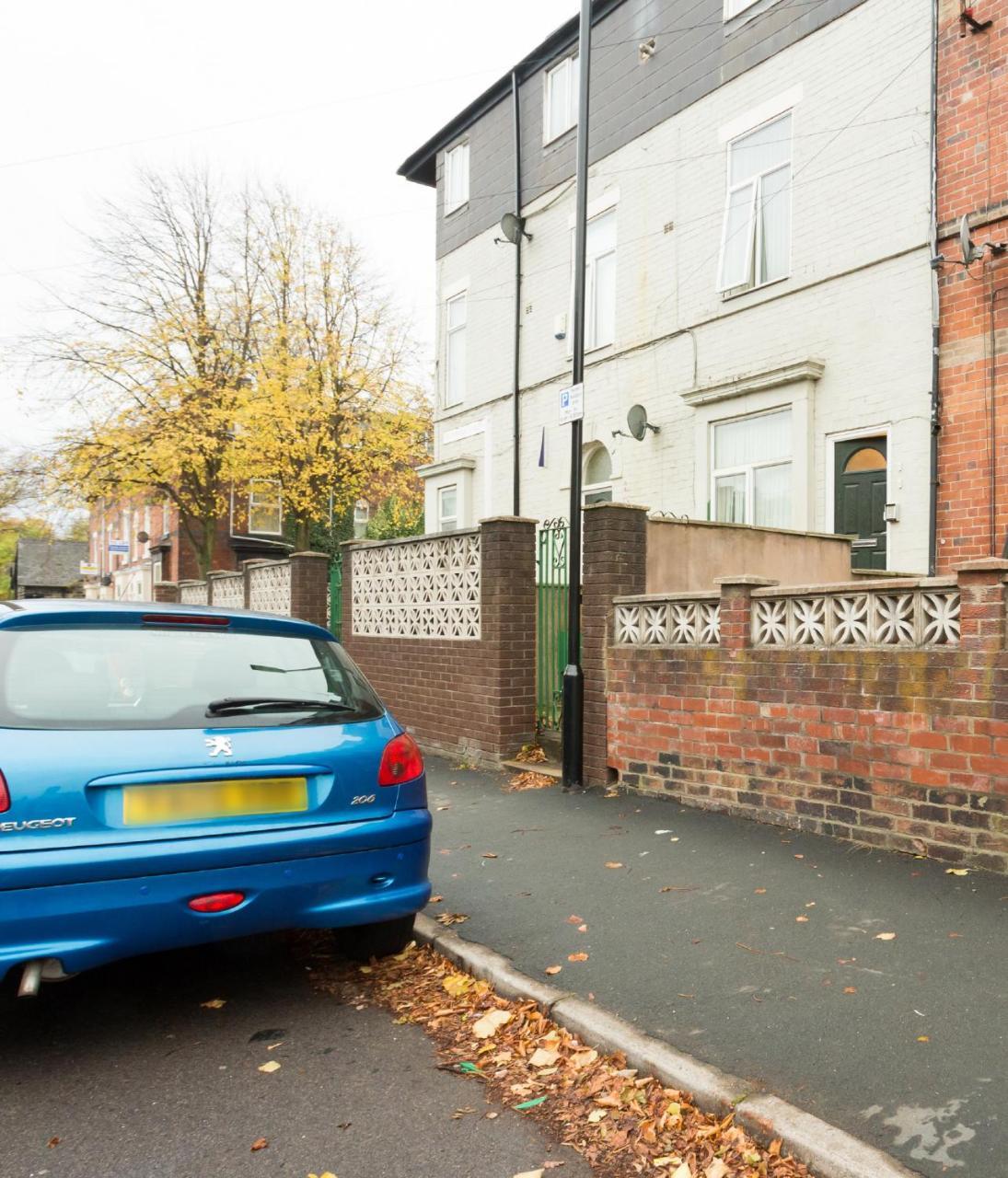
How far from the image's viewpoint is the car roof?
3.53m

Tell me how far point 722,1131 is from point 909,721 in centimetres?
309

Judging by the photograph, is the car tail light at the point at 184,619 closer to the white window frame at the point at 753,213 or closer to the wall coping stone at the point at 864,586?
the wall coping stone at the point at 864,586

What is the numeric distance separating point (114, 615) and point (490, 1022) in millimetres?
2178

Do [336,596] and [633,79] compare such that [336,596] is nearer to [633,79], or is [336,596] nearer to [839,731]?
[839,731]

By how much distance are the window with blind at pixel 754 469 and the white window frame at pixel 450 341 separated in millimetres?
6801

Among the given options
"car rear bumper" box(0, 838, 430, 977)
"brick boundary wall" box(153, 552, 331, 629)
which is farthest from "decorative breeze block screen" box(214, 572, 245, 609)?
"car rear bumper" box(0, 838, 430, 977)

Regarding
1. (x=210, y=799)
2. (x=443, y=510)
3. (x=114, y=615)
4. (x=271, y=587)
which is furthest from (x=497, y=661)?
(x=443, y=510)

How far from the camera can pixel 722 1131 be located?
264 cm

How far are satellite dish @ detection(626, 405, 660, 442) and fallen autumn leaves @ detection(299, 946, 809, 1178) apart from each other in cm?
960

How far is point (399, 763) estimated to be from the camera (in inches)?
149

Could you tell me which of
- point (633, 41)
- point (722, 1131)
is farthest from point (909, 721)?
point (633, 41)

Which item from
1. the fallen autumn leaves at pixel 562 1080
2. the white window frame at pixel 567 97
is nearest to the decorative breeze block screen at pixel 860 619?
the fallen autumn leaves at pixel 562 1080

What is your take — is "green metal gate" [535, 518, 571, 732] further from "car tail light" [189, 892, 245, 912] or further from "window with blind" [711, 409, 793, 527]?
"car tail light" [189, 892, 245, 912]

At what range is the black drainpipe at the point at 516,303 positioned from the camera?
15406 millimetres
